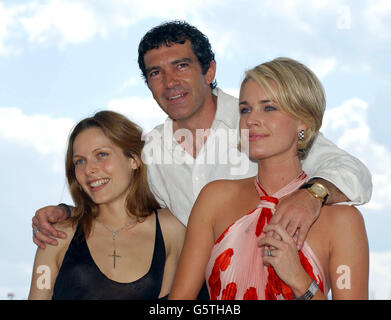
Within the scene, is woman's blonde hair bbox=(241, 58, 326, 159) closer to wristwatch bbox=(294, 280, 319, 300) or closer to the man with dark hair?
the man with dark hair

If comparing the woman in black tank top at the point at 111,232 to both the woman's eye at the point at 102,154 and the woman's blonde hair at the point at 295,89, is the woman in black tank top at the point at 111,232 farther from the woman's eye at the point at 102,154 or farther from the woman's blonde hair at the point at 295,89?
the woman's blonde hair at the point at 295,89

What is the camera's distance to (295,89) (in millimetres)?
3668

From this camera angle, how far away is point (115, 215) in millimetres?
4691

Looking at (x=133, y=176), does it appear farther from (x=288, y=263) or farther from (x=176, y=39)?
(x=288, y=263)

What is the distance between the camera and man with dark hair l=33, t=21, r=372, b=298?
4.79 m

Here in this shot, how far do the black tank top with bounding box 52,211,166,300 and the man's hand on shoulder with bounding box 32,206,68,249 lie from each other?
177 millimetres

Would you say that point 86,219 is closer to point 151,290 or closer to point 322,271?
point 151,290

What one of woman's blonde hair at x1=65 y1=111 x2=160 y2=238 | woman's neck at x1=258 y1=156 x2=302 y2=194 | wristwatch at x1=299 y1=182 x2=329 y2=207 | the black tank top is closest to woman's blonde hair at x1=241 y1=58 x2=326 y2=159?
woman's neck at x1=258 y1=156 x2=302 y2=194

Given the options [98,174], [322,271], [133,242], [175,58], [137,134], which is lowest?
[322,271]

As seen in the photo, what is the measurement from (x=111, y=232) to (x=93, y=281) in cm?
46

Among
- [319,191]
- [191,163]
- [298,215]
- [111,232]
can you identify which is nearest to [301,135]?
[319,191]
